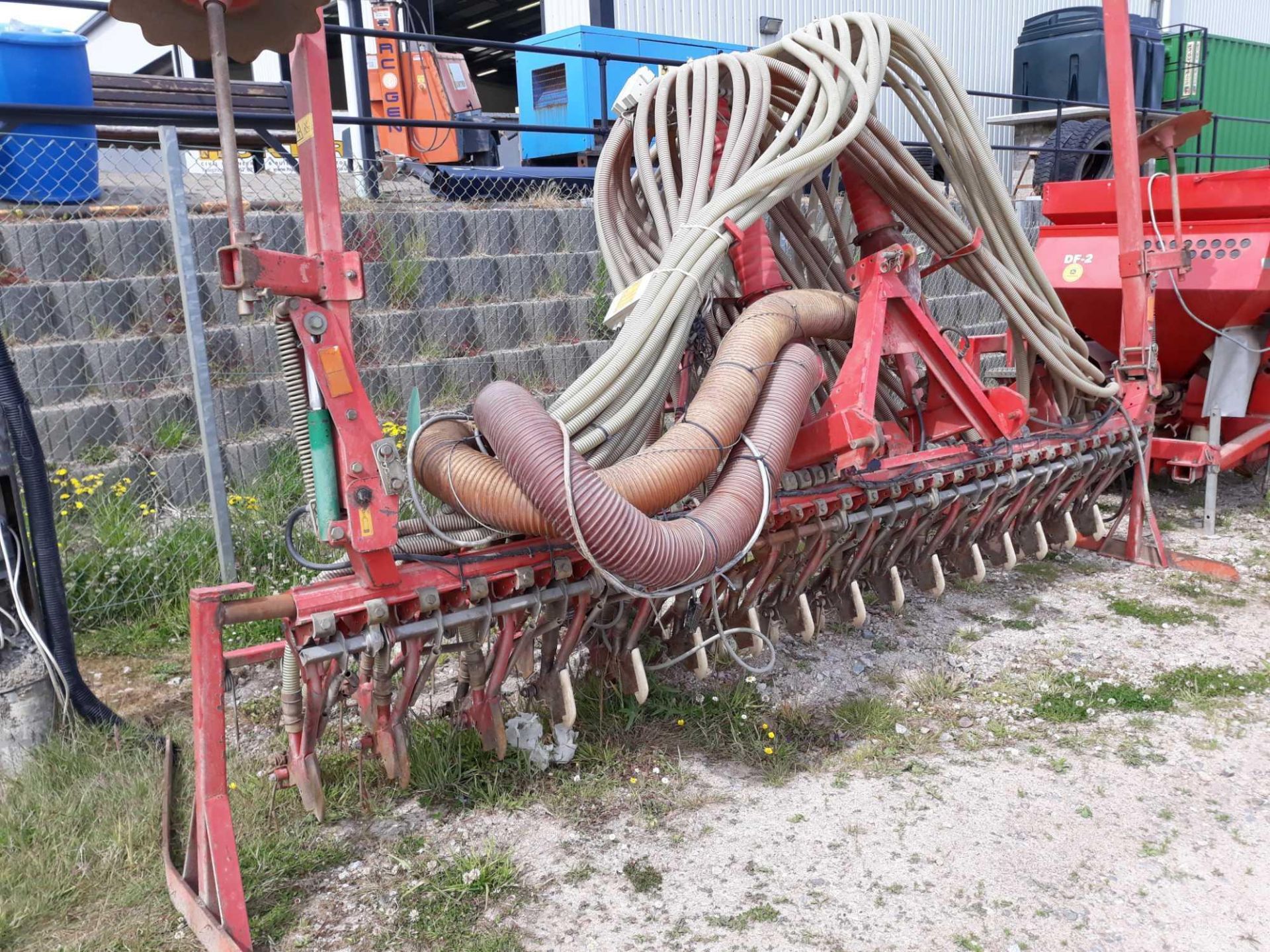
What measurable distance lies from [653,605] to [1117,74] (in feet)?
10.4

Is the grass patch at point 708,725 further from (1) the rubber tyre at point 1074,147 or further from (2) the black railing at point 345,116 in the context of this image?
(1) the rubber tyre at point 1074,147

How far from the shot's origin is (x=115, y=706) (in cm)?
343

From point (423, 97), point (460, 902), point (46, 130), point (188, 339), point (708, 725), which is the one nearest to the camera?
point (460, 902)

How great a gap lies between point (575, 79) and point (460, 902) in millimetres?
7714

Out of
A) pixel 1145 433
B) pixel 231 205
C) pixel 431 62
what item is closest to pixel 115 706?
pixel 231 205

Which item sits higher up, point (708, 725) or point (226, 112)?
point (226, 112)

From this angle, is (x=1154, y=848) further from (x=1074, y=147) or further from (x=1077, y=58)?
(x=1077, y=58)

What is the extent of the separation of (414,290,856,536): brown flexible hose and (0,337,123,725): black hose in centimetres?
120

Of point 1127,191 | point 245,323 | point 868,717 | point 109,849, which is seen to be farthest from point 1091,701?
point 245,323

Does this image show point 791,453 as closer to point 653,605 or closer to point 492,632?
point 653,605

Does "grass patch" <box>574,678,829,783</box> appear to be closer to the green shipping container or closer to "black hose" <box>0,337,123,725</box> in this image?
"black hose" <box>0,337,123,725</box>

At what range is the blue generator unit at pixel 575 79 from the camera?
866 cm

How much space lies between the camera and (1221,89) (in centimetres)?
1234

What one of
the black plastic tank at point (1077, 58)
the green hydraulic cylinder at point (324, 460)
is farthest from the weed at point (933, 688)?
the black plastic tank at point (1077, 58)
